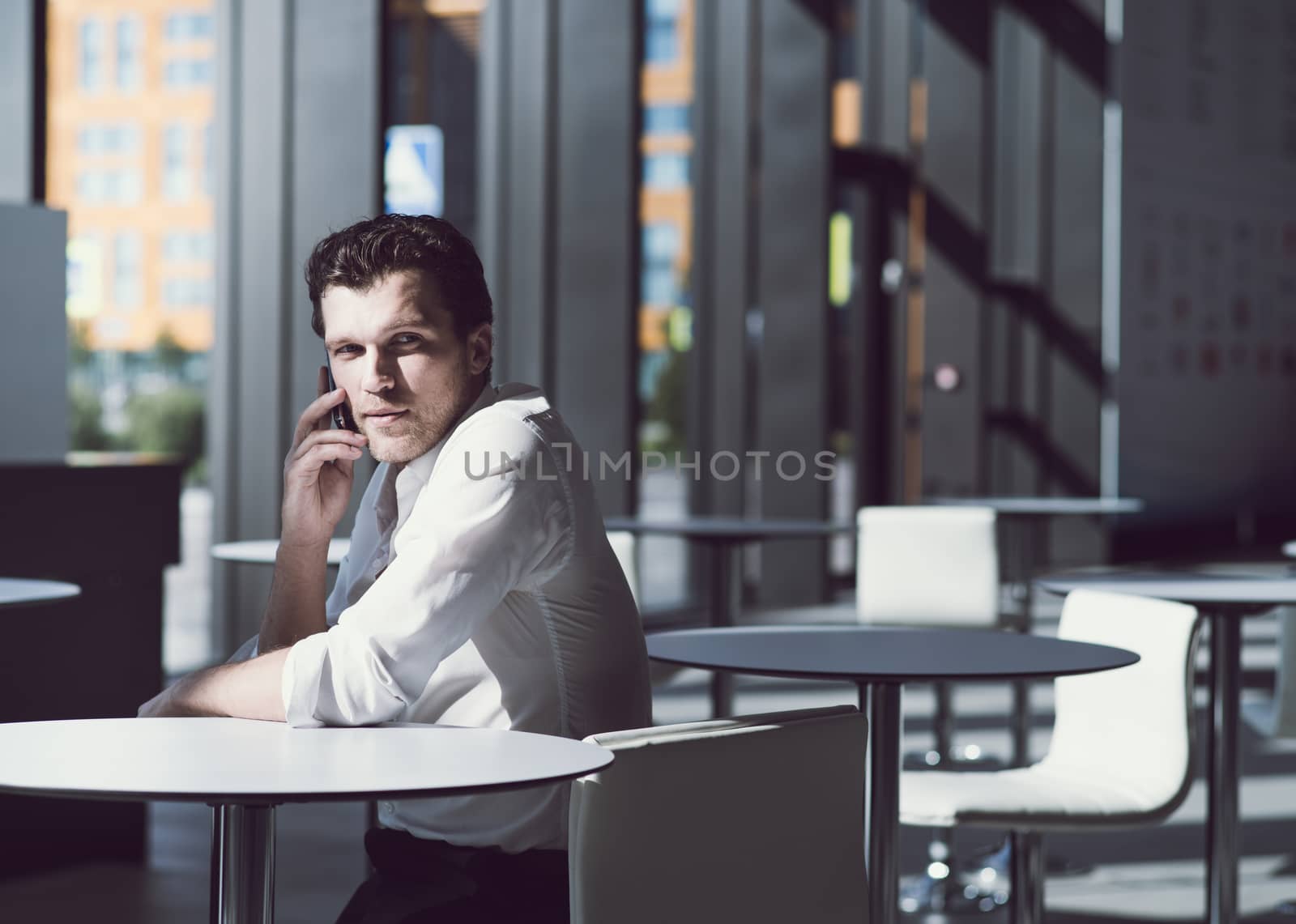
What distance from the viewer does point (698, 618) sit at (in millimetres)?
8398

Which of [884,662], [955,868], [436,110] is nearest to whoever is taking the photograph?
[884,662]

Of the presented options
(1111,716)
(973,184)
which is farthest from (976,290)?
(1111,716)

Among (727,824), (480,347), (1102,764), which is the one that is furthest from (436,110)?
(727,824)

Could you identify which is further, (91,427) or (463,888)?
(91,427)

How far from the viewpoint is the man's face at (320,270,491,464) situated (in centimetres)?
181

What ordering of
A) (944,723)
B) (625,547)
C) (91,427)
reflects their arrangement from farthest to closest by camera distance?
1. (91,427)
2. (944,723)
3. (625,547)

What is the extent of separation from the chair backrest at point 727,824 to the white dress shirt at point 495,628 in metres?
0.20

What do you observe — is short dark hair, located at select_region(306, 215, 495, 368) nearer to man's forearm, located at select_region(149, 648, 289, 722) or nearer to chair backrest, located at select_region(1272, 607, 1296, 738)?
man's forearm, located at select_region(149, 648, 289, 722)

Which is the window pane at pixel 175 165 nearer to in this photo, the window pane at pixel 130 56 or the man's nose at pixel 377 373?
the window pane at pixel 130 56

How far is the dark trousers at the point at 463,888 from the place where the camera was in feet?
5.39

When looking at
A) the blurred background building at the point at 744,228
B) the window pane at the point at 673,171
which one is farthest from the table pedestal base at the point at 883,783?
the window pane at the point at 673,171

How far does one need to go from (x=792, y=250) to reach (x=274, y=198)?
3.97 m

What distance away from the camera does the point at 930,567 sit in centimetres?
449

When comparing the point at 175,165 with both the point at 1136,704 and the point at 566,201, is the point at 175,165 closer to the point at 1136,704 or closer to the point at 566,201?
the point at 566,201
